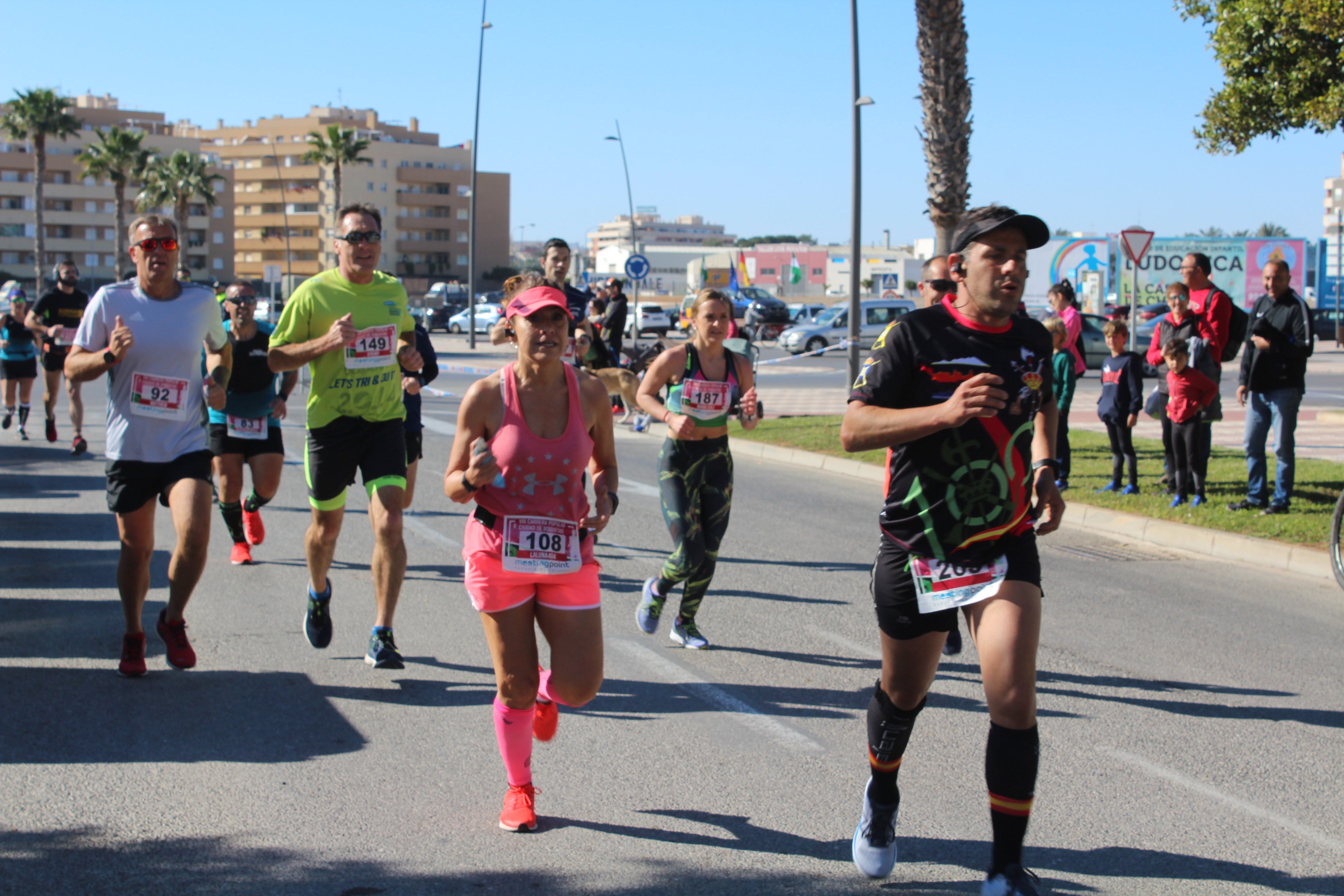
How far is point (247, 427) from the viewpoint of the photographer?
27.1 ft

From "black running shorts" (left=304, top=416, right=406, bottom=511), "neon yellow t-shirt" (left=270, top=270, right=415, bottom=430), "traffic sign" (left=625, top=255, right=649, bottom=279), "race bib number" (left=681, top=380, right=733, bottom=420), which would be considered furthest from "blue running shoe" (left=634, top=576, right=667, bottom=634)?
"traffic sign" (left=625, top=255, right=649, bottom=279)

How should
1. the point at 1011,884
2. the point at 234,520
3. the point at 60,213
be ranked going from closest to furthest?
the point at 1011,884 → the point at 234,520 → the point at 60,213

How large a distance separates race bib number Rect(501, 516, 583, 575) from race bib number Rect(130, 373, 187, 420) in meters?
2.37

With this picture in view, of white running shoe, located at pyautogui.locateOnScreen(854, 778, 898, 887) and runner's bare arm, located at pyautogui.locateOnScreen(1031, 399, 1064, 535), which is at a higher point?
runner's bare arm, located at pyautogui.locateOnScreen(1031, 399, 1064, 535)

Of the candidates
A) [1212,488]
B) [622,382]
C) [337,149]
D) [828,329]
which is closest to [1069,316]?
[1212,488]

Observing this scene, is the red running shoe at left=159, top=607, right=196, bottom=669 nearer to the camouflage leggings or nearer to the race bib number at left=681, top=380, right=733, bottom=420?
the camouflage leggings

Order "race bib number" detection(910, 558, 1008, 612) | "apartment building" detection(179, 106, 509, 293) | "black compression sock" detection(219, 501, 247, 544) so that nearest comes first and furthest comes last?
"race bib number" detection(910, 558, 1008, 612), "black compression sock" detection(219, 501, 247, 544), "apartment building" detection(179, 106, 509, 293)

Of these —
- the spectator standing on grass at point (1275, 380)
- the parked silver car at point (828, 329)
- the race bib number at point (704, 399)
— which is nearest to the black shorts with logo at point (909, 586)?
the race bib number at point (704, 399)

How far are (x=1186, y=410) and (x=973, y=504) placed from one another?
778 cm

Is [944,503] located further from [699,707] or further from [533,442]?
[699,707]

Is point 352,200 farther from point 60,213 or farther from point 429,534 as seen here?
point 429,534

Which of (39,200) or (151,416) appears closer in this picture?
(151,416)

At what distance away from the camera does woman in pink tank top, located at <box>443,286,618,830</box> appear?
406 centimetres

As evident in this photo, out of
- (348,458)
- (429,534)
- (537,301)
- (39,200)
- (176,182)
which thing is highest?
(176,182)
